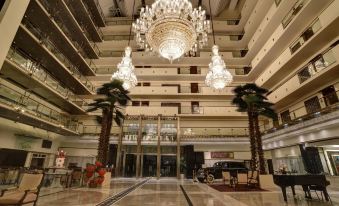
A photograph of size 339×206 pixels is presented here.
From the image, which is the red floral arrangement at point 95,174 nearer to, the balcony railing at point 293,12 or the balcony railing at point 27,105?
the balcony railing at point 27,105

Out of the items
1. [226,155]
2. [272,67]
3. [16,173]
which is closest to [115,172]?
[16,173]

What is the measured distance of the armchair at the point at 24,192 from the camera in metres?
3.38

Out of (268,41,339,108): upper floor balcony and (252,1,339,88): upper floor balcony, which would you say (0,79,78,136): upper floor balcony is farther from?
(252,1,339,88): upper floor balcony

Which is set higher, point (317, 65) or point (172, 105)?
point (172, 105)

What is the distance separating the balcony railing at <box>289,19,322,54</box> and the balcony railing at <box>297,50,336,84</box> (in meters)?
1.74

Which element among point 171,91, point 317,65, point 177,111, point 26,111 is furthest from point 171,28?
point 171,91

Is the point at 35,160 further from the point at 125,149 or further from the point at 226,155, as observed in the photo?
the point at 226,155

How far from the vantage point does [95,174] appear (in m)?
9.40

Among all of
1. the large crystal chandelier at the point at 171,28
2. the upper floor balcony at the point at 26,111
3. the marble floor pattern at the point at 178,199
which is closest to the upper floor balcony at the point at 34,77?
the upper floor balcony at the point at 26,111

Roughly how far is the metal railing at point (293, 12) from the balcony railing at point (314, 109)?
568 cm

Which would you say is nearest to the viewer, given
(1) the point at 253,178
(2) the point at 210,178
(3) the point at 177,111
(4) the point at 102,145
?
(1) the point at 253,178

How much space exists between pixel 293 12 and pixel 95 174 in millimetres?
16403

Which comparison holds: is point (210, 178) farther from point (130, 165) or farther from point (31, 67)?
point (31, 67)

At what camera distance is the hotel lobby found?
6379 millimetres
